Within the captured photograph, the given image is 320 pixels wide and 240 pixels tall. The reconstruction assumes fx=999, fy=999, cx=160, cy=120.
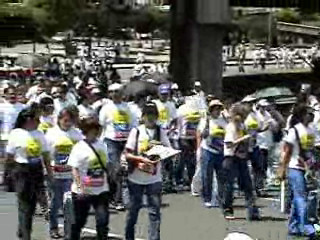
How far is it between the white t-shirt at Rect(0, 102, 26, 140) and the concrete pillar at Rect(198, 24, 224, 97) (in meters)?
19.3

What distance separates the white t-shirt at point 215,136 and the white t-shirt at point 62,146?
10.3ft

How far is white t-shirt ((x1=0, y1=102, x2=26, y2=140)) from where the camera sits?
15867mm

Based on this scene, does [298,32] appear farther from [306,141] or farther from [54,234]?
[54,234]

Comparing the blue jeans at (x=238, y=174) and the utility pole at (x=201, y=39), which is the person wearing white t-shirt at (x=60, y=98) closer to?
the blue jeans at (x=238, y=174)

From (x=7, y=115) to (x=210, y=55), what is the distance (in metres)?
20.4

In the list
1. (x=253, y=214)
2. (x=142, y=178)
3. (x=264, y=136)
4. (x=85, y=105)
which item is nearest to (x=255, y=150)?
(x=264, y=136)

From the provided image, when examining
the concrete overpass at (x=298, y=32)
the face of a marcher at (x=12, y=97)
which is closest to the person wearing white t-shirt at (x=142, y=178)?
the face of a marcher at (x=12, y=97)

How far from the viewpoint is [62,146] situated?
39.2ft

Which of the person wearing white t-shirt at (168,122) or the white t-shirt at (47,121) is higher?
the white t-shirt at (47,121)

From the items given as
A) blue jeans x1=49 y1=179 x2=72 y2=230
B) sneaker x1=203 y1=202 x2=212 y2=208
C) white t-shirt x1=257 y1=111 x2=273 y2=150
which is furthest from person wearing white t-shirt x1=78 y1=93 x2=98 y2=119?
white t-shirt x1=257 y1=111 x2=273 y2=150

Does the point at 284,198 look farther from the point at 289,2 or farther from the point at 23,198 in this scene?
the point at 289,2

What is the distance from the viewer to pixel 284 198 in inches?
568

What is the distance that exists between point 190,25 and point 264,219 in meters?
22.3

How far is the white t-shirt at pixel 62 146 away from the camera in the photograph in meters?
11.9
